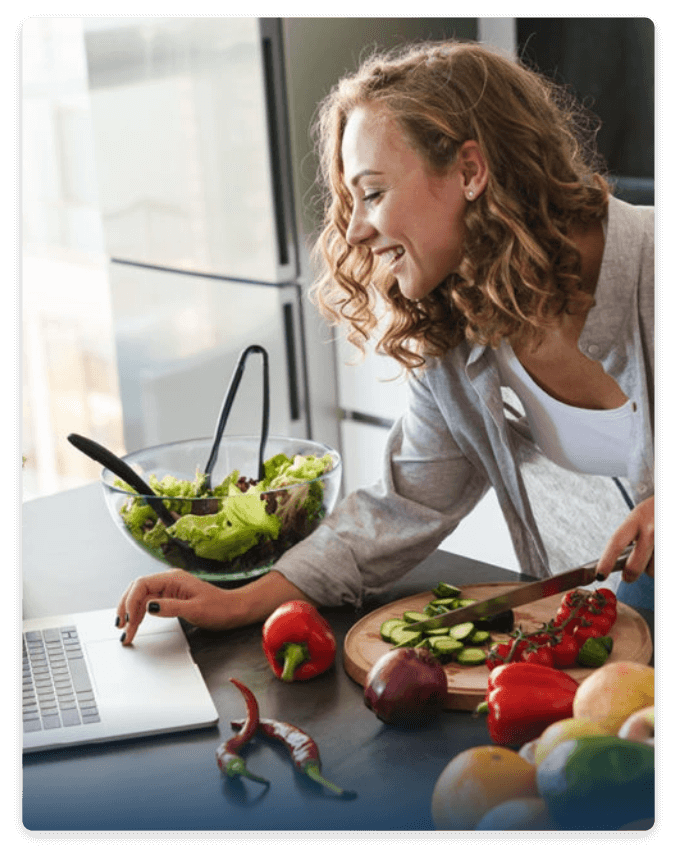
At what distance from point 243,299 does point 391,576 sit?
5.66 ft

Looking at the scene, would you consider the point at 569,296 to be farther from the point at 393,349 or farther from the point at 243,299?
the point at 243,299

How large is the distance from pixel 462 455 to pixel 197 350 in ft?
5.73

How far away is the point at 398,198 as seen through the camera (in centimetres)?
126

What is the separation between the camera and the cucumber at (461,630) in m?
1.12

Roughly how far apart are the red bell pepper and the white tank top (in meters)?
0.61

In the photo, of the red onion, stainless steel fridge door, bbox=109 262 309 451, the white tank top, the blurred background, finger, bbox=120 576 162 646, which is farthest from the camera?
stainless steel fridge door, bbox=109 262 309 451

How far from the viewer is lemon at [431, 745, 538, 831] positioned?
736mm

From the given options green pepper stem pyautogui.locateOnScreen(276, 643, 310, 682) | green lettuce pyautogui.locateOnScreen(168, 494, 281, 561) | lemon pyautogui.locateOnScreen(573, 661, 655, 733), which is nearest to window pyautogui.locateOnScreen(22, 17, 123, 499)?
green lettuce pyautogui.locateOnScreen(168, 494, 281, 561)

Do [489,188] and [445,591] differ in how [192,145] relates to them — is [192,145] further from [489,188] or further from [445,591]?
[445,591]

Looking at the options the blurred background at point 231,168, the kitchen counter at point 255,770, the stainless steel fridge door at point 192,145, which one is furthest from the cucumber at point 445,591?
the stainless steel fridge door at point 192,145

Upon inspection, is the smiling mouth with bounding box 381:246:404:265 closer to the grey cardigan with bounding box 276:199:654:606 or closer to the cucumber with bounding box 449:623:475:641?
the grey cardigan with bounding box 276:199:654:606

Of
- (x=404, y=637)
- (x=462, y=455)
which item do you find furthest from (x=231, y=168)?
(x=404, y=637)

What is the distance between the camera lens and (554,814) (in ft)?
2.34
